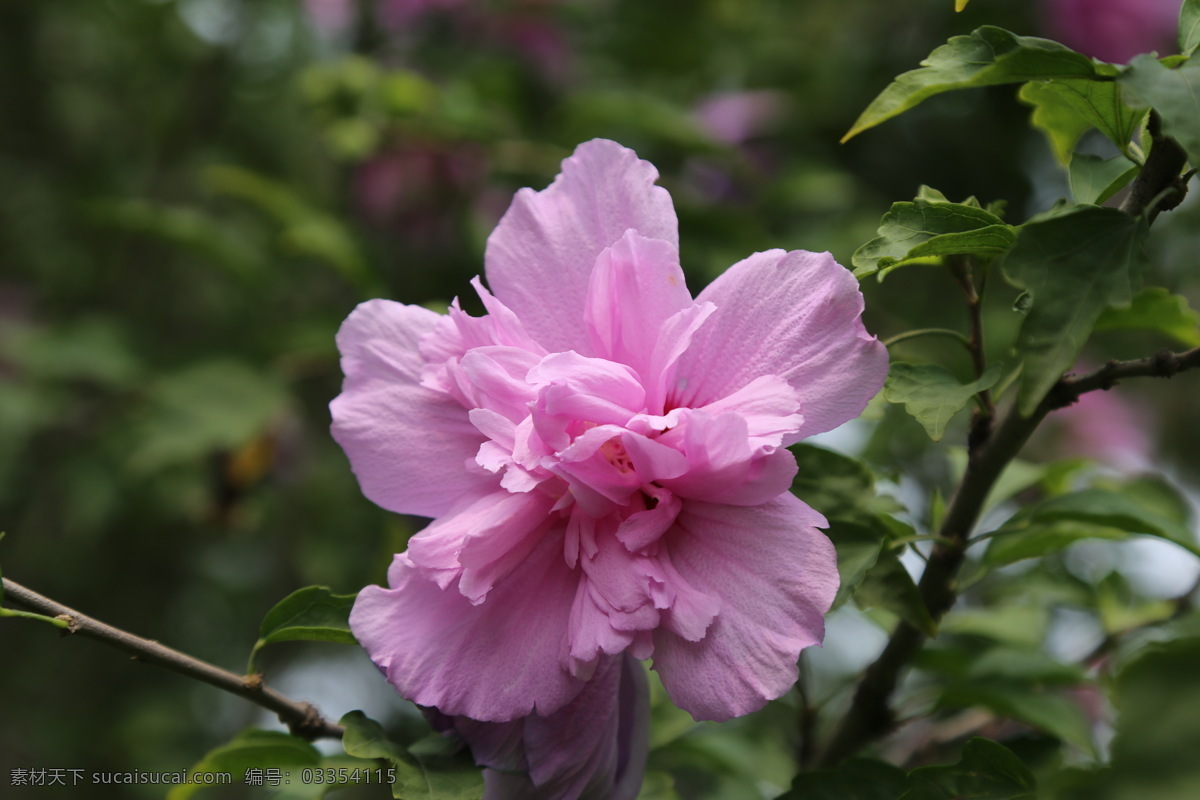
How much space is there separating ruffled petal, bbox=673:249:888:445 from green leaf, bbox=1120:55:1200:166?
0.17m

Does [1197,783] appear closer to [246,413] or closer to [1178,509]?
[1178,509]

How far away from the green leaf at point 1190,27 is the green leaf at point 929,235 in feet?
0.47

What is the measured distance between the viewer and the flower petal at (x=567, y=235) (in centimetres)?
64

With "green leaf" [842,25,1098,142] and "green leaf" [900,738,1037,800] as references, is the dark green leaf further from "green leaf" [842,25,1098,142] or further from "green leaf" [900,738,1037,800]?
"green leaf" [842,25,1098,142]

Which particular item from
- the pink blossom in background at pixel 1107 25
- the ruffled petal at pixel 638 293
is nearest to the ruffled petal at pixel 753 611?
the ruffled petal at pixel 638 293

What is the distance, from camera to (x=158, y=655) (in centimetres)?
62

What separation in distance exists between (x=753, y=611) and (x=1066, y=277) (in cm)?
25

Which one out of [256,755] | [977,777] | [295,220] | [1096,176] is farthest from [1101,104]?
[295,220]

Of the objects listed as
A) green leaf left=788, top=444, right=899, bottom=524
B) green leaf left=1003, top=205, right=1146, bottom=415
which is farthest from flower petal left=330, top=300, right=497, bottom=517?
green leaf left=1003, top=205, right=1146, bottom=415

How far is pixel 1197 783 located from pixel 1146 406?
2405mm

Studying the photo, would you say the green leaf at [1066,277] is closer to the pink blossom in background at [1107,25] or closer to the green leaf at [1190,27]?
the green leaf at [1190,27]

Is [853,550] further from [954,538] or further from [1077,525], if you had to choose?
[1077,525]

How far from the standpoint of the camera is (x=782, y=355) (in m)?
0.58

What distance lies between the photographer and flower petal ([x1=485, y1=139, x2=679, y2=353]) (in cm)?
64
